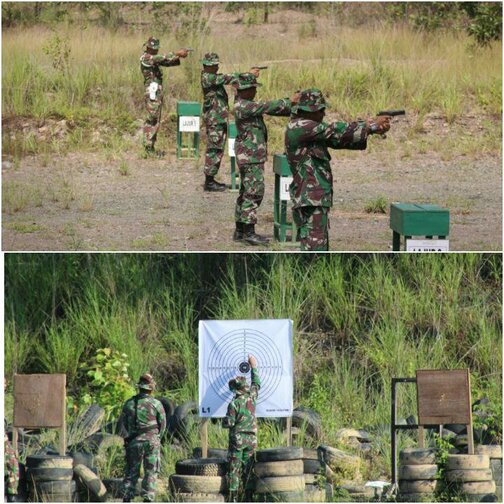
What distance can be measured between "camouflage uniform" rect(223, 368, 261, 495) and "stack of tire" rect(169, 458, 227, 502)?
0.31 ft

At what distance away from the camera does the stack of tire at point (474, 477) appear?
1133 centimetres

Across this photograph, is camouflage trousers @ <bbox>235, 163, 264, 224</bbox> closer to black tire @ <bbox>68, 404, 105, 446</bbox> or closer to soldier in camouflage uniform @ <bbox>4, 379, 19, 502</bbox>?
black tire @ <bbox>68, 404, 105, 446</bbox>

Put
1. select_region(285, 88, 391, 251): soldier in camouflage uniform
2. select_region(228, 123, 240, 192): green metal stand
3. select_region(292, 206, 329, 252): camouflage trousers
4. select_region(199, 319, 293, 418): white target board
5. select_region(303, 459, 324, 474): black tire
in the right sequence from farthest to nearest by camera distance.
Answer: select_region(228, 123, 240, 192): green metal stand < select_region(292, 206, 329, 252): camouflage trousers < select_region(285, 88, 391, 251): soldier in camouflage uniform < select_region(199, 319, 293, 418): white target board < select_region(303, 459, 324, 474): black tire

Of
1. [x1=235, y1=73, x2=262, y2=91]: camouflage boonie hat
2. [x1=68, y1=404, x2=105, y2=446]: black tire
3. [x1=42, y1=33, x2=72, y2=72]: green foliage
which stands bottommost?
[x1=68, y1=404, x2=105, y2=446]: black tire

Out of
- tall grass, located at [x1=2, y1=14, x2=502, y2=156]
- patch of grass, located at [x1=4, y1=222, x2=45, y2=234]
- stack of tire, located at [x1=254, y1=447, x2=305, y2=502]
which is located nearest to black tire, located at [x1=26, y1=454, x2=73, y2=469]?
stack of tire, located at [x1=254, y1=447, x2=305, y2=502]

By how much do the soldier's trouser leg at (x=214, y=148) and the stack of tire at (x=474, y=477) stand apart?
8.28 metres

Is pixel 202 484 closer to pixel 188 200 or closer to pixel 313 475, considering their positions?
pixel 313 475

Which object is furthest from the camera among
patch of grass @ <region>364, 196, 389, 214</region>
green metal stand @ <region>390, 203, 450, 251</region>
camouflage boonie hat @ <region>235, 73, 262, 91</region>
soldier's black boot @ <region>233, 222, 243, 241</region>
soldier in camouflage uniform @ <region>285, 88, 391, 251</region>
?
patch of grass @ <region>364, 196, 389, 214</region>

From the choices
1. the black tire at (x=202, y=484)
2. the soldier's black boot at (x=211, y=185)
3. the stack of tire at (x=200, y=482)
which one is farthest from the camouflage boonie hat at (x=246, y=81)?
the black tire at (x=202, y=484)

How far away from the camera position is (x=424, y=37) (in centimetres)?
2616

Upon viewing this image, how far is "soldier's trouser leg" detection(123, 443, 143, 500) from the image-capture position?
11586 mm

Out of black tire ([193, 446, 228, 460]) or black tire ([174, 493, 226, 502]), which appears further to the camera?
black tire ([193, 446, 228, 460])

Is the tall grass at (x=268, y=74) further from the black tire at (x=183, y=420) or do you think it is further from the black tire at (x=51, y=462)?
the black tire at (x=51, y=462)

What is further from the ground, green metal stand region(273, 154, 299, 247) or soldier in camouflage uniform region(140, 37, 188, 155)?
soldier in camouflage uniform region(140, 37, 188, 155)
